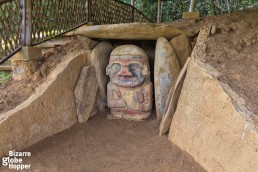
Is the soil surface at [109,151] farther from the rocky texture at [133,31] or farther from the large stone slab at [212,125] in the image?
the rocky texture at [133,31]

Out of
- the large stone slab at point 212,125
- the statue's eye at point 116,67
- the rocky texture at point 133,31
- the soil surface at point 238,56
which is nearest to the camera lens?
the large stone slab at point 212,125

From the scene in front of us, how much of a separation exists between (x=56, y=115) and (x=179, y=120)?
1.66 metres

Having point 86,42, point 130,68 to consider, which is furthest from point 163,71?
point 86,42

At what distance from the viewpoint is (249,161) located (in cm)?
196

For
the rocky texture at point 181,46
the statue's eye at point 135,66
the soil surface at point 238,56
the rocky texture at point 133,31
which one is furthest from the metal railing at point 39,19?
the soil surface at point 238,56

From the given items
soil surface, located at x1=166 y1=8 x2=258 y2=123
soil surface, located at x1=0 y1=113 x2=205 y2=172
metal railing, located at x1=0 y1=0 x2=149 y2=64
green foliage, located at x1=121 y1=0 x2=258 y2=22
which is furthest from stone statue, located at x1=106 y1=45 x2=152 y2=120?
green foliage, located at x1=121 y1=0 x2=258 y2=22

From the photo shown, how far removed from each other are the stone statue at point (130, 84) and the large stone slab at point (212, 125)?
0.77 m

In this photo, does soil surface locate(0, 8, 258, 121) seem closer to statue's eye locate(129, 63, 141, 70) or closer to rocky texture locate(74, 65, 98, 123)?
rocky texture locate(74, 65, 98, 123)

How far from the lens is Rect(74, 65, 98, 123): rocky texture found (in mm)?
3613

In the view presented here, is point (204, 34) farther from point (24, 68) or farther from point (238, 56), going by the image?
point (24, 68)

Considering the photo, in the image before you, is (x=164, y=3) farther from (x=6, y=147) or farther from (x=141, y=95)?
(x=6, y=147)

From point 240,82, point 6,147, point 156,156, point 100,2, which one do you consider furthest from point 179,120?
point 100,2

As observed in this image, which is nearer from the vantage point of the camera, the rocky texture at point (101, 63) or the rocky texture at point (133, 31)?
the rocky texture at point (133, 31)

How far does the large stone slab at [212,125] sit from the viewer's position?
2.05 metres
